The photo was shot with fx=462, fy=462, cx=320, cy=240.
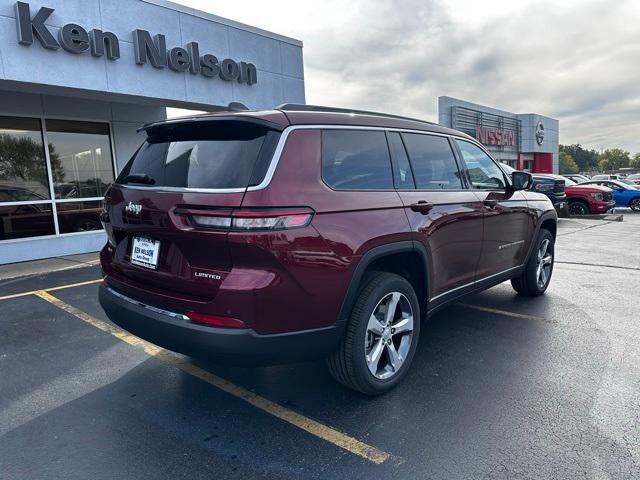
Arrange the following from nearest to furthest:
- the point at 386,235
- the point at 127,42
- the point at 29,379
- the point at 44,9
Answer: the point at 386,235 → the point at 29,379 → the point at 44,9 → the point at 127,42

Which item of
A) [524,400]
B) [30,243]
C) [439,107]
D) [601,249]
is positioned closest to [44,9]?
[30,243]

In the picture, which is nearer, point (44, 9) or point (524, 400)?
point (524, 400)

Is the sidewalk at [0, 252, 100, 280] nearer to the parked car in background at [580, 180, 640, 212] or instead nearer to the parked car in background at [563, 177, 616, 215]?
the parked car in background at [563, 177, 616, 215]

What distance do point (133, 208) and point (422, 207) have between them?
1969mm

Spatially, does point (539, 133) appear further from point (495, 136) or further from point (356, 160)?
point (356, 160)

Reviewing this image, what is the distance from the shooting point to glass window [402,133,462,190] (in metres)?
3.56

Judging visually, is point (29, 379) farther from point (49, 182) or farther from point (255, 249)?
→ point (49, 182)

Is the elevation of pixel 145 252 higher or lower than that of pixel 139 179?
lower

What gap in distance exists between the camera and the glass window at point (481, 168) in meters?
4.26

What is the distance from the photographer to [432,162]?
3756 millimetres

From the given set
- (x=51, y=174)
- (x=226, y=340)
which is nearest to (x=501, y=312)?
(x=226, y=340)

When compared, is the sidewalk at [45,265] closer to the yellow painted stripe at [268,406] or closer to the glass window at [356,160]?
the yellow painted stripe at [268,406]

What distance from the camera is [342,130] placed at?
10.0 feet

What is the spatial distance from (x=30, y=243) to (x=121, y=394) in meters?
7.12
